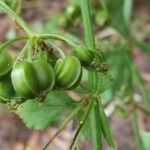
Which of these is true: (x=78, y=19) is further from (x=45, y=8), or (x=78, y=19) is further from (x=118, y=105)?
(x=45, y=8)

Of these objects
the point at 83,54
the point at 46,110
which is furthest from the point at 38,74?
the point at 46,110

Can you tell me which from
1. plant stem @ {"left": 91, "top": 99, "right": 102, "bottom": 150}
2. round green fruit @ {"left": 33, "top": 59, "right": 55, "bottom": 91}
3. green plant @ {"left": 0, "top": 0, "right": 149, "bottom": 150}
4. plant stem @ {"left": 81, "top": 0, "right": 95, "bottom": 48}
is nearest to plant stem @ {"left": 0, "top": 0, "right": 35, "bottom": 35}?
green plant @ {"left": 0, "top": 0, "right": 149, "bottom": 150}

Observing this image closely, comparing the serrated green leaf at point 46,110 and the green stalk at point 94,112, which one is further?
the serrated green leaf at point 46,110

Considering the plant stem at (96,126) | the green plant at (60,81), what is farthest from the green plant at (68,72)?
the plant stem at (96,126)

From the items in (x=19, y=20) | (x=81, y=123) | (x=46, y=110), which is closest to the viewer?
(x=19, y=20)

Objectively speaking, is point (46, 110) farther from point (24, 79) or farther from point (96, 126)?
→ point (24, 79)

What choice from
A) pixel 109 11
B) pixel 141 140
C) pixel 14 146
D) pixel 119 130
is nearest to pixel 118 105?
pixel 141 140

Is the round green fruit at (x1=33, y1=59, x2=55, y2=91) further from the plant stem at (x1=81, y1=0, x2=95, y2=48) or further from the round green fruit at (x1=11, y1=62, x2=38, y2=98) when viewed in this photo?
the plant stem at (x1=81, y1=0, x2=95, y2=48)

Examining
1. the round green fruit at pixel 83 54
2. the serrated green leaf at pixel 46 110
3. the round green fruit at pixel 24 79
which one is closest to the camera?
the round green fruit at pixel 24 79

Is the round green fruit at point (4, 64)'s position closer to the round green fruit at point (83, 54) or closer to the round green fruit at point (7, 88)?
the round green fruit at point (7, 88)
